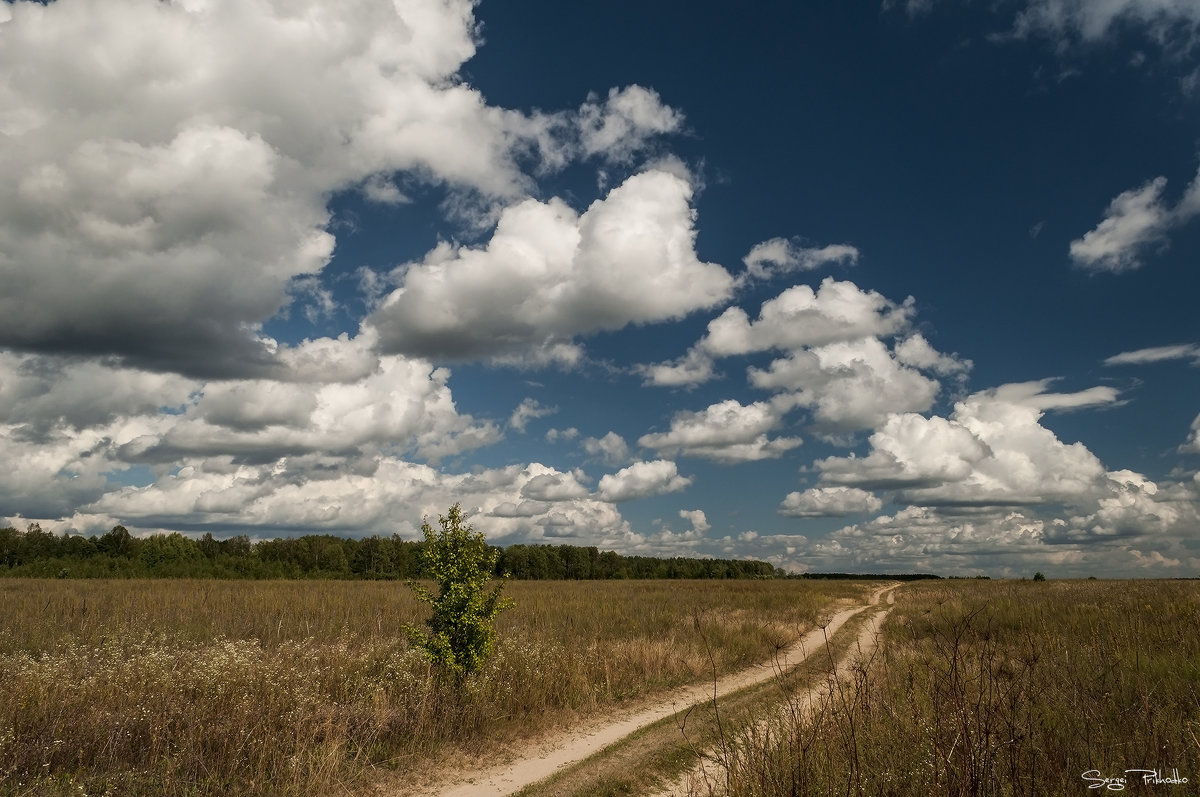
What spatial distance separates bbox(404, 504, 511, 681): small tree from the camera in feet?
39.1

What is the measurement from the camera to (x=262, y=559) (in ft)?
271

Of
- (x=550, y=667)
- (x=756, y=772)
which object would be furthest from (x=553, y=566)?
(x=756, y=772)

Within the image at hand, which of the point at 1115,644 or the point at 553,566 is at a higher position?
the point at 1115,644

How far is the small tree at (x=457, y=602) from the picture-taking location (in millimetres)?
11922

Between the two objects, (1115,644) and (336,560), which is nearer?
(1115,644)

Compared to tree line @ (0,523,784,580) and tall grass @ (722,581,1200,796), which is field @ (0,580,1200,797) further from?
tree line @ (0,523,784,580)

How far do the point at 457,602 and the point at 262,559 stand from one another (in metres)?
84.0

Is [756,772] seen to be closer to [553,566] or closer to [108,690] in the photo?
[108,690]

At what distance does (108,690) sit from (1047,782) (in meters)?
12.2

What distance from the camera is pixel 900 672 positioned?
38.0 ft

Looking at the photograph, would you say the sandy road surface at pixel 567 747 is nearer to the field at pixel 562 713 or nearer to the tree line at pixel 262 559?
the field at pixel 562 713
